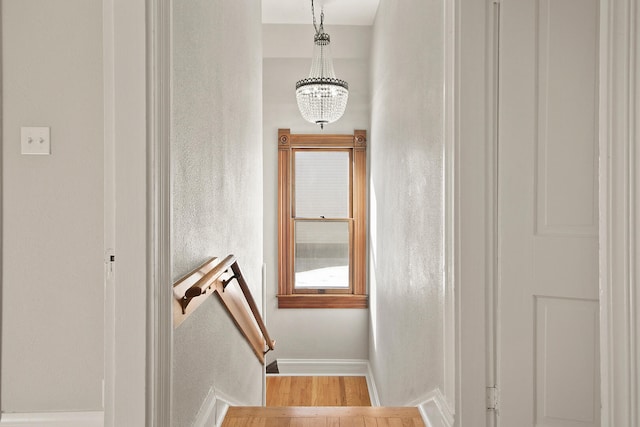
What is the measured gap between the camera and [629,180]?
1.05 metres

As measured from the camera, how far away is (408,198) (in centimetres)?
280

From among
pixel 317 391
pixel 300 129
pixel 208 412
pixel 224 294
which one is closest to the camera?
pixel 208 412

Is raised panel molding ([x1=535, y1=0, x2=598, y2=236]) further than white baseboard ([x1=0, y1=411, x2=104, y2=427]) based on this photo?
No

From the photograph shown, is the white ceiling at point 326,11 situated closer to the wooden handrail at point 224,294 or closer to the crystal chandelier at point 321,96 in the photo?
the crystal chandelier at point 321,96

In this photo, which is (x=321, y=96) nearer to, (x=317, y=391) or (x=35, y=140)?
(x=35, y=140)

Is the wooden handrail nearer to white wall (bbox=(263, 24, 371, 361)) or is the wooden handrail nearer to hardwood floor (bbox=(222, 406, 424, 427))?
hardwood floor (bbox=(222, 406, 424, 427))

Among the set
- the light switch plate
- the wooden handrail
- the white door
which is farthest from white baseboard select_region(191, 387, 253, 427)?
the light switch plate

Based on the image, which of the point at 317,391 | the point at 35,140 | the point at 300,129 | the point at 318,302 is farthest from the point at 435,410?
the point at 300,129

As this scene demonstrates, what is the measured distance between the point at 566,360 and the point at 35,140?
88.2 inches

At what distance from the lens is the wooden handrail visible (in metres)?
1.51

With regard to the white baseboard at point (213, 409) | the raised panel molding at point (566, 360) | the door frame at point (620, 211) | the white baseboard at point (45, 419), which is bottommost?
the white baseboard at point (45, 419)

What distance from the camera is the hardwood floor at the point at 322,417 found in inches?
85.7

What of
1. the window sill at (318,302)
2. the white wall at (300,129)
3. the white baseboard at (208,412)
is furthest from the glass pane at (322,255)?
the white baseboard at (208,412)

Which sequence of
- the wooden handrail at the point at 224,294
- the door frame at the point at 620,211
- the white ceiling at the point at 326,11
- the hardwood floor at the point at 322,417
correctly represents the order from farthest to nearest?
1. the white ceiling at the point at 326,11
2. the hardwood floor at the point at 322,417
3. the wooden handrail at the point at 224,294
4. the door frame at the point at 620,211
